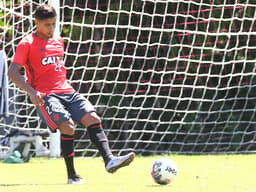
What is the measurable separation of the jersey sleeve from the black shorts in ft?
1.14

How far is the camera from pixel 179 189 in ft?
14.4

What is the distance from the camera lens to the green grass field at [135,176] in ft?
14.8

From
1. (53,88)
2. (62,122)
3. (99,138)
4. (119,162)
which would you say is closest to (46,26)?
(53,88)

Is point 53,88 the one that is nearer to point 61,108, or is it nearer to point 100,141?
point 61,108

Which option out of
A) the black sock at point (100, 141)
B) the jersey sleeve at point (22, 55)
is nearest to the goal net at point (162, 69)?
the jersey sleeve at point (22, 55)

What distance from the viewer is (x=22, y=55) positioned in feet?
16.6

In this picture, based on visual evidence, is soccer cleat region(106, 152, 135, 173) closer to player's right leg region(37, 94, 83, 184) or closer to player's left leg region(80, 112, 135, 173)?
player's left leg region(80, 112, 135, 173)

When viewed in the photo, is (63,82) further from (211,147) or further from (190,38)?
(211,147)

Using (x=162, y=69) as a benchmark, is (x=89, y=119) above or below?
above

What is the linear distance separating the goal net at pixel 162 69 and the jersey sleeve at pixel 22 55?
126 inches

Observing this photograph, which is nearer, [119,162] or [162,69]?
[119,162]

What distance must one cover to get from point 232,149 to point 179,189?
211 inches

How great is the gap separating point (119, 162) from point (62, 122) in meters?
0.57

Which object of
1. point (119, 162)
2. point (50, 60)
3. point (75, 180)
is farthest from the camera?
point (50, 60)
